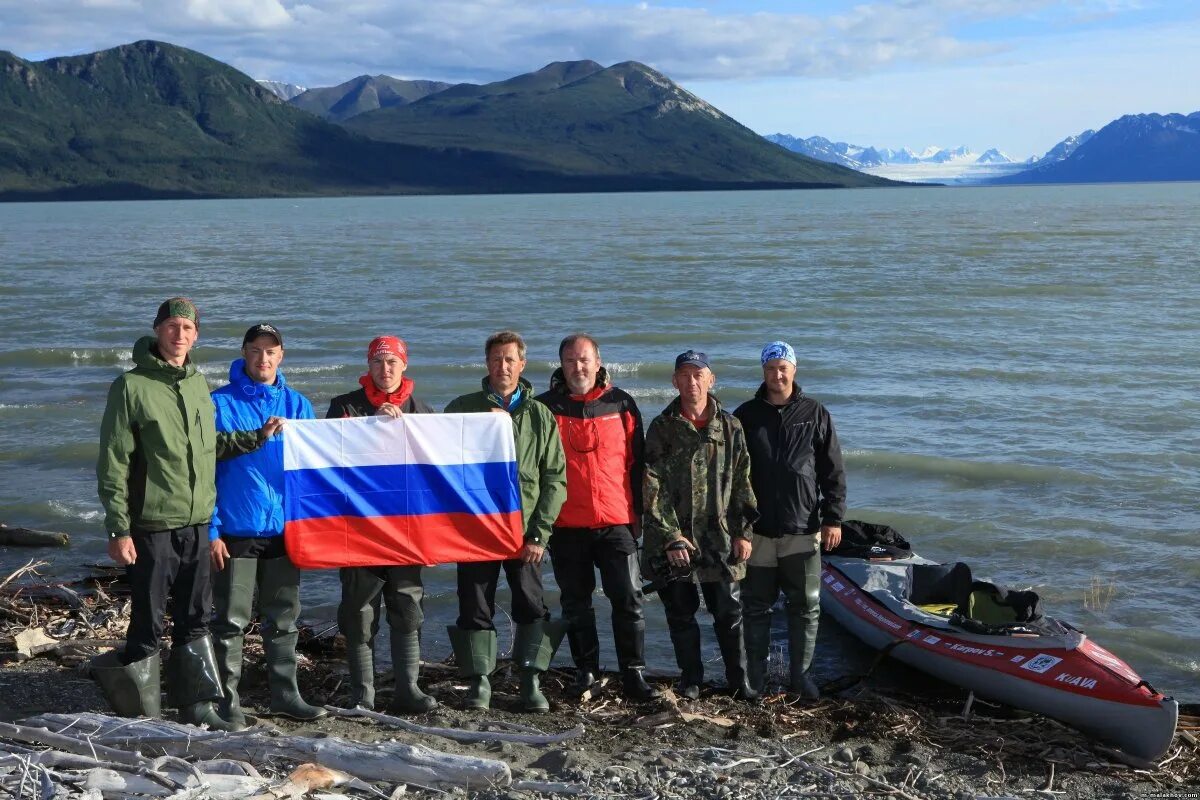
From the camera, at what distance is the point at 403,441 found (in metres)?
6.85

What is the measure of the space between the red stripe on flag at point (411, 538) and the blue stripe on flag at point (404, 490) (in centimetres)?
4

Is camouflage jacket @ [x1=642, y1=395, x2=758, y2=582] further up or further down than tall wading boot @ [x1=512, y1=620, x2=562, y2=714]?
A: further up

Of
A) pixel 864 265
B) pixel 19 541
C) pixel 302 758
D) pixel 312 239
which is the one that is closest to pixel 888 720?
pixel 302 758

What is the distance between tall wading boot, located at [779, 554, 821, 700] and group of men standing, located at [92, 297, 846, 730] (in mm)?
13

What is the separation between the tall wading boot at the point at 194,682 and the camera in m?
6.20

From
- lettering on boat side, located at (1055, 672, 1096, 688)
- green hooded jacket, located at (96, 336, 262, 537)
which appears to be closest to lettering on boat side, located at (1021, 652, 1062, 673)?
lettering on boat side, located at (1055, 672, 1096, 688)

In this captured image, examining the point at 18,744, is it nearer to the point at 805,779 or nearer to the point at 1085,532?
the point at 805,779

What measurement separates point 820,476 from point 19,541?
27.4ft

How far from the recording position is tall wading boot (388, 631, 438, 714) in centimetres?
674

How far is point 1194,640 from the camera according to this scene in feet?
31.6

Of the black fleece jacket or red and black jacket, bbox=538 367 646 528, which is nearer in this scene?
red and black jacket, bbox=538 367 646 528

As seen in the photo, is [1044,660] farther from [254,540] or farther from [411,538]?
[254,540]

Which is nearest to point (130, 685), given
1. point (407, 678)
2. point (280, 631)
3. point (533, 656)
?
point (280, 631)

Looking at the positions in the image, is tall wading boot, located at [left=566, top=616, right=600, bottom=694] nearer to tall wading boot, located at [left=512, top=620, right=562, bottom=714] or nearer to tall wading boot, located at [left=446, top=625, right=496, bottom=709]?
tall wading boot, located at [left=512, top=620, right=562, bottom=714]
